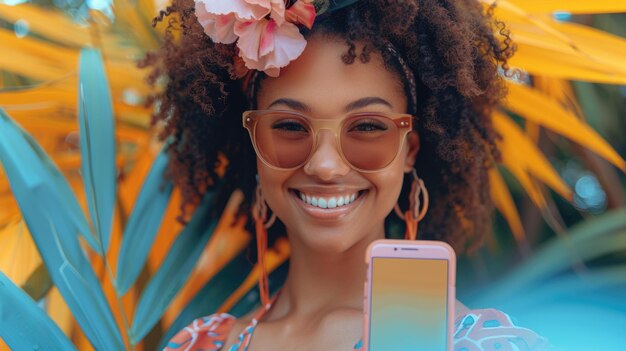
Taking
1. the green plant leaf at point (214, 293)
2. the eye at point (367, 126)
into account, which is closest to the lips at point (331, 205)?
the eye at point (367, 126)

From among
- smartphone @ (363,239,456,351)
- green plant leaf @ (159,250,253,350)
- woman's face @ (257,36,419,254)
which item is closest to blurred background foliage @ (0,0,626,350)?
green plant leaf @ (159,250,253,350)

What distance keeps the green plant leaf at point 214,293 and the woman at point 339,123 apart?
0.23m

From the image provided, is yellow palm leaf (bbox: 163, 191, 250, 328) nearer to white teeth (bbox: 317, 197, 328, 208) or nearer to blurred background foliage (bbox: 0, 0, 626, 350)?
blurred background foliage (bbox: 0, 0, 626, 350)

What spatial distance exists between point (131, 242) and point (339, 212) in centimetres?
71

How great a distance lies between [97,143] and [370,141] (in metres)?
0.80

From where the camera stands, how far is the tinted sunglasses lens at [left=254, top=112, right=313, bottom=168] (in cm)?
148

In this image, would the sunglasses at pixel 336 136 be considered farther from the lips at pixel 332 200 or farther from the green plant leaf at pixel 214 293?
the green plant leaf at pixel 214 293

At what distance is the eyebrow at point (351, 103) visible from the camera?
1461 mm

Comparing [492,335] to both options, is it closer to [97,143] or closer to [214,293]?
[214,293]

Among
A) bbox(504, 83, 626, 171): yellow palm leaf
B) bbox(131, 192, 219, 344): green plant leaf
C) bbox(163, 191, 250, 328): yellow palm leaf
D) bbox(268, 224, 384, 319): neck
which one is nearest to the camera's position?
bbox(268, 224, 384, 319): neck

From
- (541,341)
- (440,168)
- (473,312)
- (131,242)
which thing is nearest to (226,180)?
(131,242)

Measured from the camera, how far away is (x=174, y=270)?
6.56 feet

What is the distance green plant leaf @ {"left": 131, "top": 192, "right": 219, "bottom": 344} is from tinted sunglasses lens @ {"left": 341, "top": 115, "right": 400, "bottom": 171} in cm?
66

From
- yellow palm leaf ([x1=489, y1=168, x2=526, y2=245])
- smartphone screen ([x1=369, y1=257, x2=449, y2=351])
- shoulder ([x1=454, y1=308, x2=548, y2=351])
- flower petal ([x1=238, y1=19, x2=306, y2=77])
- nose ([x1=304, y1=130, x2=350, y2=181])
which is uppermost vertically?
flower petal ([x1=238, y1=19, x2=306, y2=77])
